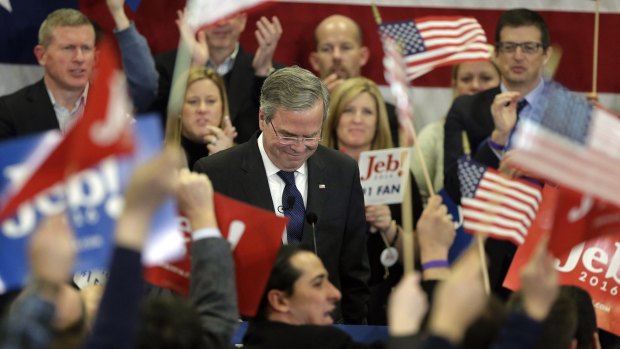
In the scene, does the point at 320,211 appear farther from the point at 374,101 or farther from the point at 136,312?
the point at 136,312

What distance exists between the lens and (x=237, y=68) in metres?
7.25

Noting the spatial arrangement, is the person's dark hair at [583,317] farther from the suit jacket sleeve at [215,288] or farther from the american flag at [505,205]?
the suit jacket sleeve at [215,288]

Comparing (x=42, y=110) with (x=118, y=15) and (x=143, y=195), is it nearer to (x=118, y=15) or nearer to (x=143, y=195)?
(x=118, y=15)

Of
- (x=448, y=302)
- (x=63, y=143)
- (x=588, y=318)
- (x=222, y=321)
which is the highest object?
(x=63, y=143)

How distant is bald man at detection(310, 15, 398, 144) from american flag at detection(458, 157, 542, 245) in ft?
5.34

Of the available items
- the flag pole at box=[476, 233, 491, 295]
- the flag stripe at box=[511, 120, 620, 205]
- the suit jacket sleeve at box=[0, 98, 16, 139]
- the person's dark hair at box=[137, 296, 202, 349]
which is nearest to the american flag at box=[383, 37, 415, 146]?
the flag pole at box=[476, 233, 491, 295]

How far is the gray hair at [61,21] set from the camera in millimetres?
6570

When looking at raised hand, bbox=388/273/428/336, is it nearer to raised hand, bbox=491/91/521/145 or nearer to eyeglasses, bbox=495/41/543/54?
raised hand, bbox=491/91/521/145

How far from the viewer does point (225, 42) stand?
23.6ft

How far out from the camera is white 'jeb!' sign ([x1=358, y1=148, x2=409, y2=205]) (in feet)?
21.8

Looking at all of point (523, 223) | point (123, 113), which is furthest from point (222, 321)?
point (523, 223)

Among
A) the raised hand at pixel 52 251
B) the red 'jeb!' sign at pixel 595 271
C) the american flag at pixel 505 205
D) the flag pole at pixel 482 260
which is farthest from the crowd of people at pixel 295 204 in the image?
the red 'jeb!' sign at pixel 595 271

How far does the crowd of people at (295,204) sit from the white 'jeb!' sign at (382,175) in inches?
5.6

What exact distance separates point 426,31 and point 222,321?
3.72 metres
